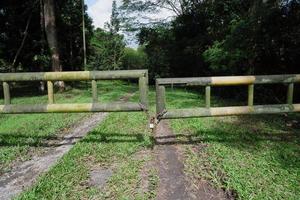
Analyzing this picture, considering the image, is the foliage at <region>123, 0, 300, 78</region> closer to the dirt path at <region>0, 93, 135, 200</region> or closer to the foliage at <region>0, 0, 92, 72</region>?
the dirt path at <region>0, 93, 135, 200</region>

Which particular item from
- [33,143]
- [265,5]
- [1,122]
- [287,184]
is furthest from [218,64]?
[287,184]

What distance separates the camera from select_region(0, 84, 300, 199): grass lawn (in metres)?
3.32

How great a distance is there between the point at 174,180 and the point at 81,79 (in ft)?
5.94

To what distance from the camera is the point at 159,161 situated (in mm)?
→ 4293

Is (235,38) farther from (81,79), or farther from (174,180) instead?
(174,180)

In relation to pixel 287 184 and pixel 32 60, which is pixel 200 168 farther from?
pixel 32 60

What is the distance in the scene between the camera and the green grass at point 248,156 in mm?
3365

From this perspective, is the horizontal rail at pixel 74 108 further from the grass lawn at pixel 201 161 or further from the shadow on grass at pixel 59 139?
the shadow on grass at pixel 59 139

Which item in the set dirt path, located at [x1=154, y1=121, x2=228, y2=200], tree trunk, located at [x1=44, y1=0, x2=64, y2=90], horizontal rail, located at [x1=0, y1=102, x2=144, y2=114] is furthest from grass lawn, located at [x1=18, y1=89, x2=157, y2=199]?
tree trunk, located at [x1=44, y1=0, x2=64, y2=90]

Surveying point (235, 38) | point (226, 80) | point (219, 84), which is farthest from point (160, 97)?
point (235, 38)

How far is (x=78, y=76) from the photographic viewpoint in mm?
4402

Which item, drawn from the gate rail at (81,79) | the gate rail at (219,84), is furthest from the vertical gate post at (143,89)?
the gate rail at (219,84)

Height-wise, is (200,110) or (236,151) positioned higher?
(200,110)

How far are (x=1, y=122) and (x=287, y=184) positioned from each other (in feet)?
20.9
